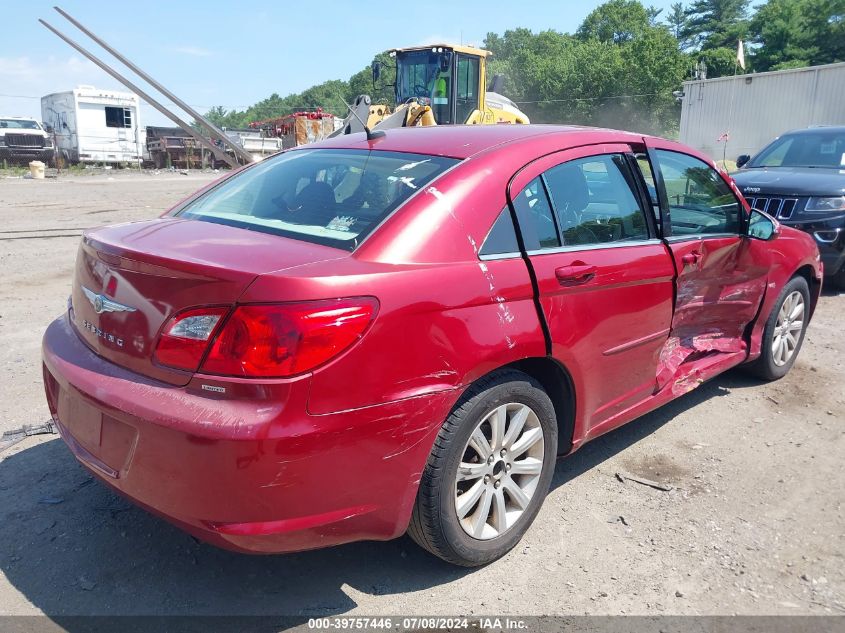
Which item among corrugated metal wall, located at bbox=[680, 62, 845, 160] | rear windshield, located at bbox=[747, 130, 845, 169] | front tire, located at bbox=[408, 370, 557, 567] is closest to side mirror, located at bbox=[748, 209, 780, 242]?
front tire, located at bbox=[408, 370, 557, 567]

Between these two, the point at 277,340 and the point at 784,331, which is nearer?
the point at 277,340

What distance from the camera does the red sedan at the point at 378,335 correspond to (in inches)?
86.4

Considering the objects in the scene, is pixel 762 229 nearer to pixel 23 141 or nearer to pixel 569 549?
pixel 569 549

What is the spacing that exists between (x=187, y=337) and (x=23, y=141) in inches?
1261

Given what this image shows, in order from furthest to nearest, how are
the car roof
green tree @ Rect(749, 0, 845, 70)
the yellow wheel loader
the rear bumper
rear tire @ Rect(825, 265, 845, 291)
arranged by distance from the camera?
green tree @ Rect(749, 0, 845, 70)
the yellow wheel loader
rear tire @ Rect(825, 265, 845, 291)
the car roof
the rear bumper

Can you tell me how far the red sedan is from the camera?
7.20ft

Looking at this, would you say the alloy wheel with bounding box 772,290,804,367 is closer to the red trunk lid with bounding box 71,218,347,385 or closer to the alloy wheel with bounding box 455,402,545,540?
the alloy wheel with bounding box 455,402,545,540

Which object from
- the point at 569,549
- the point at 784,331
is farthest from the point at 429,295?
the point at 784,331

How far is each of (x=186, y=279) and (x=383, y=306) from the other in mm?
654

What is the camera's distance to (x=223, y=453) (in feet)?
6.99

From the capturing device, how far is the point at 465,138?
3.17 m

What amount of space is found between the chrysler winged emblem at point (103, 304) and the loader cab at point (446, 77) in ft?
47.5

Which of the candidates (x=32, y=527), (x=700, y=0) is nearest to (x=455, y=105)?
(x=32, y=527)

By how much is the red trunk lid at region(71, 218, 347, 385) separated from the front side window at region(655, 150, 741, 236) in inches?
86.7
